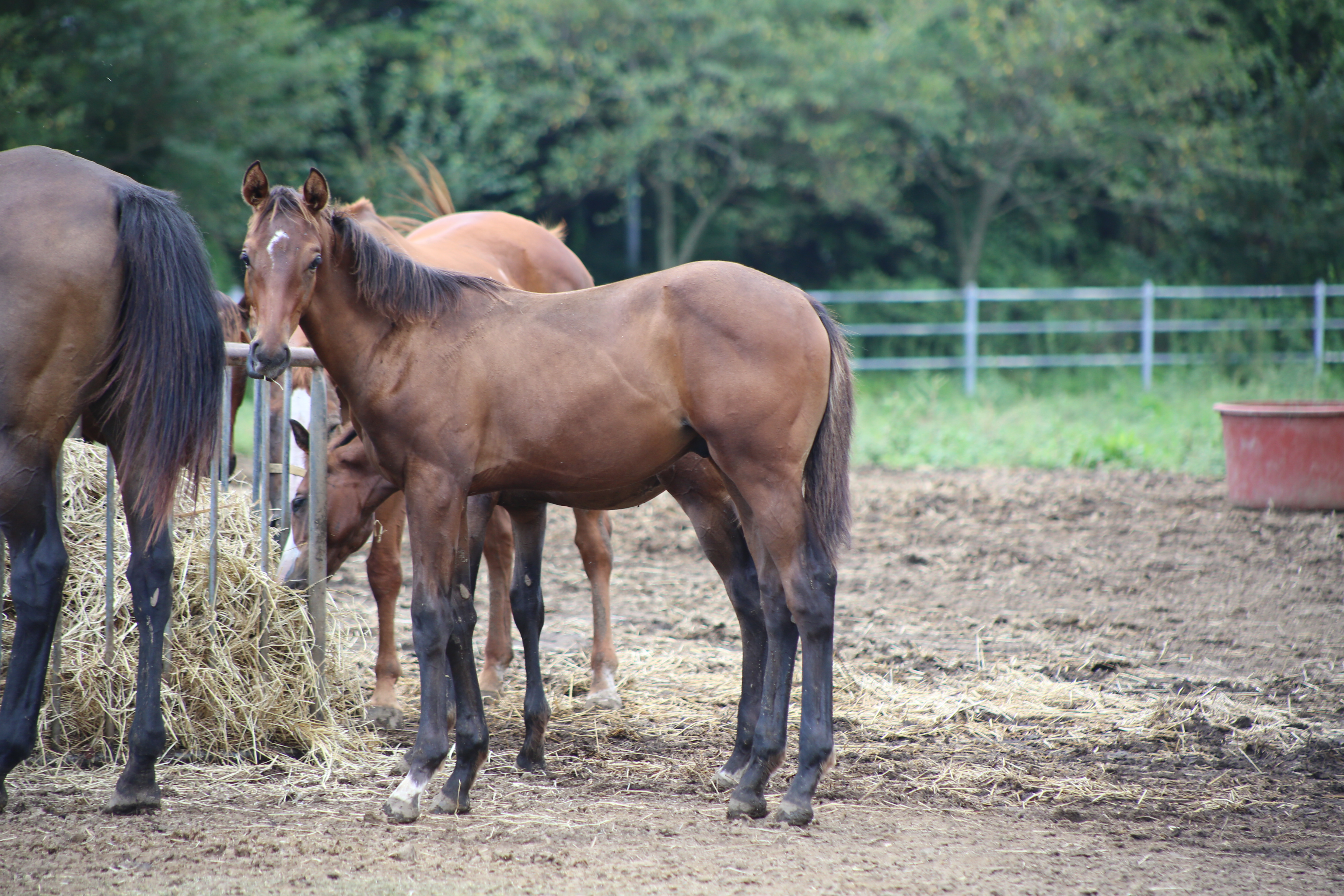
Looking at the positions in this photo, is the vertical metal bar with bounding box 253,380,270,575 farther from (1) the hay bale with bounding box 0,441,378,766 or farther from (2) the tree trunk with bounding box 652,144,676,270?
(2) the tree trunk with bounding box 652,144,676,270

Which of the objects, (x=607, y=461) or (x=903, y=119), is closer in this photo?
(x=607, y=461)

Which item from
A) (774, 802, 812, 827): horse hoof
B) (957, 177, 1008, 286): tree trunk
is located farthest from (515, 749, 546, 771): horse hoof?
(957, 177, 1008, 286): tree trunk

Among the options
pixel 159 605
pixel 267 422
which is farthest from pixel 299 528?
pixel 159 605

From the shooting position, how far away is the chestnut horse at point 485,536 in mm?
4648

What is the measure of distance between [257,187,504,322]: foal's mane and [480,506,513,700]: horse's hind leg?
Answer: 1441mm

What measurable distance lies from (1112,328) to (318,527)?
13.5 metres

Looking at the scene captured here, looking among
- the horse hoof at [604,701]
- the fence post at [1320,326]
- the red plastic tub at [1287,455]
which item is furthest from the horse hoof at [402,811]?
the fence post at [1320,326]

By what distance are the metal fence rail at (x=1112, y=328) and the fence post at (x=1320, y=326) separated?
16mm

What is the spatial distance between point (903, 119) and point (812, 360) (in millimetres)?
16806

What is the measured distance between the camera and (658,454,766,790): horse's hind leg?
3.99 meters

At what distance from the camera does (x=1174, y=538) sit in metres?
7.44

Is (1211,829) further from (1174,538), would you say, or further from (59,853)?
(1174,538)

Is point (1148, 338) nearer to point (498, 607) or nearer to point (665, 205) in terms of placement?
point (665, 205)

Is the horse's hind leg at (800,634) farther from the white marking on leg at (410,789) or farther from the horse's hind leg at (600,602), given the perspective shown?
the horse's hind leg at (600,602)
